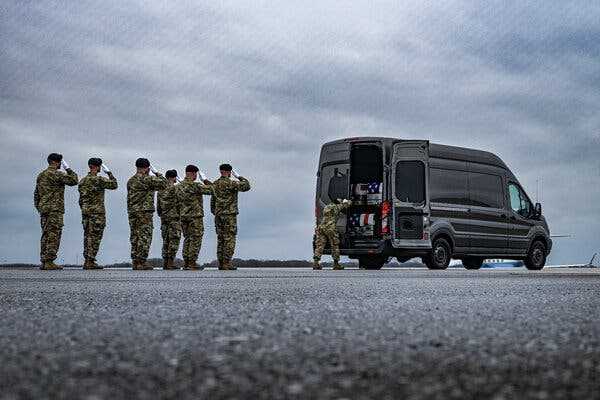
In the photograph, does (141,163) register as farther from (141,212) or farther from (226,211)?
(226,211)

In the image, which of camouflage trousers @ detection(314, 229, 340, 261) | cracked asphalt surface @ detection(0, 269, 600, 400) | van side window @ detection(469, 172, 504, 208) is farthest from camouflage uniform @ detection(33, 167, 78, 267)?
cracked asphalt surface @ detection(0, 269, 600, 400)

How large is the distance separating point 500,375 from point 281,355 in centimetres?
68

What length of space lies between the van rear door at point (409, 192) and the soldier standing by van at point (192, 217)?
3.74m

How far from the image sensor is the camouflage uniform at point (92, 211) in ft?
50.0

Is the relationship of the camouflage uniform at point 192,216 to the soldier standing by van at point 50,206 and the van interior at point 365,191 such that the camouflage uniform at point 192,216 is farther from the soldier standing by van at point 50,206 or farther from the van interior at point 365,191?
the van interior at point 365,191

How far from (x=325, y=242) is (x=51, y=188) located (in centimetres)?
584

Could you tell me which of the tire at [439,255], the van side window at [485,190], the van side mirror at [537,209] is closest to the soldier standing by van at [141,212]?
the tire at [439,255]

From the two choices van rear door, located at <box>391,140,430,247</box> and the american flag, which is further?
the american flag

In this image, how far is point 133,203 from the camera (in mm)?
15883

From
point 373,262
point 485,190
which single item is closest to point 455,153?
point 485,190

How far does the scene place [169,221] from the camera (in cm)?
1673

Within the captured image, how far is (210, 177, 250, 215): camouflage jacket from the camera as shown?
16438 millimetres

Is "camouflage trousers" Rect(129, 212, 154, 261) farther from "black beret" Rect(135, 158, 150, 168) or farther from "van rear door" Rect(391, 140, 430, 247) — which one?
"van rear door" Rect(391, 140, 430, 247)

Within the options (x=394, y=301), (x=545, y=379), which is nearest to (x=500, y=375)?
(x=545, y=379)
